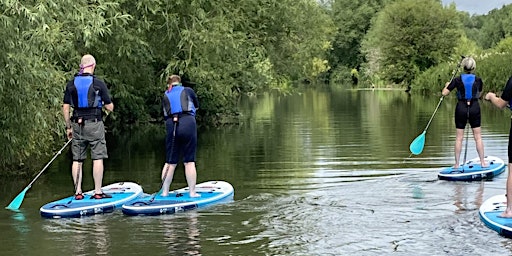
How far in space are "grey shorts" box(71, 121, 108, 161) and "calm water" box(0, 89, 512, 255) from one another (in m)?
0.89

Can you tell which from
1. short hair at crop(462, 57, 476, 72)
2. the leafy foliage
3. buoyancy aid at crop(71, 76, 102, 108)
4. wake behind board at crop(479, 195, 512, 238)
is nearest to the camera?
wake behind board at crop(479, 195, 512, 238)

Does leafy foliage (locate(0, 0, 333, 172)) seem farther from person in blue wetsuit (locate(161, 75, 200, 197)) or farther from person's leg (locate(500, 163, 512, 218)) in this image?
person's leg (locate(500, 163, 512, 218))

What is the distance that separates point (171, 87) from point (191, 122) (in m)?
0.49

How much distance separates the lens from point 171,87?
357 inches

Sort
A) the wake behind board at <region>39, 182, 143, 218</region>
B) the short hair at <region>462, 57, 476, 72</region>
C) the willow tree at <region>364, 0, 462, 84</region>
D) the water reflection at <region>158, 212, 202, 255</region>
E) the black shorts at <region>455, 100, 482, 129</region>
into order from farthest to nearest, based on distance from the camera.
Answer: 1. the willow tree at <region>364, 0, 462, 84</region>
2. the black shorts at <region>455, 100, 482, 129</region>
3. the short hair at <region>462, 57, 476, 72</region>
4. the wake behind board at <region>39, 182, 143, 218</region>
5. the water reflection at <region>158, 212, 202, 255</region>

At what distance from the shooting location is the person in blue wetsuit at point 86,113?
888 centimetres

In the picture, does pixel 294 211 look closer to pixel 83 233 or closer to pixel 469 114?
pixel 83 233

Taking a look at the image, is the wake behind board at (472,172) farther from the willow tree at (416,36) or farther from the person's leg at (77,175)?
the willow tree at (416,36)

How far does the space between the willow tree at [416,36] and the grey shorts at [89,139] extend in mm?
52465

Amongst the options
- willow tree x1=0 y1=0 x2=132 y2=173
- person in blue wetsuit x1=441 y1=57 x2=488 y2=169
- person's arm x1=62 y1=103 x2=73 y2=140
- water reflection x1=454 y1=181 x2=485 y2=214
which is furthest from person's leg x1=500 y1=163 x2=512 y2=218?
willow tree x1=0 y1=0 x2=132 y2=173

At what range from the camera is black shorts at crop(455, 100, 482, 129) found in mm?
10523

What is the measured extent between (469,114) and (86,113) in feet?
17.4

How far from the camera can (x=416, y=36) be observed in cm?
6044

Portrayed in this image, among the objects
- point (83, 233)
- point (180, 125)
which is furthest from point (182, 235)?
point (180, 125)
